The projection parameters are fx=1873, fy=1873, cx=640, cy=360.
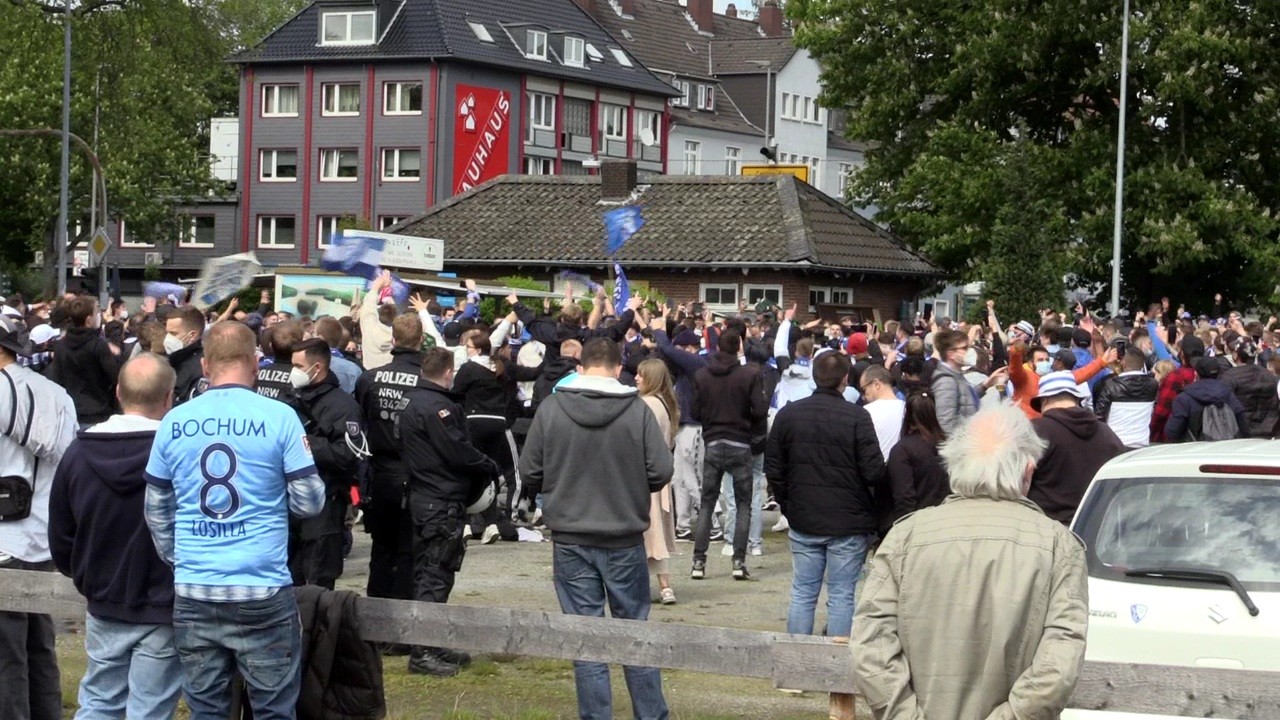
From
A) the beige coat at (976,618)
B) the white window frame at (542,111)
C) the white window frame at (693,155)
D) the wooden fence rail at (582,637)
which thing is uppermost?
the white window frame at (542,111)

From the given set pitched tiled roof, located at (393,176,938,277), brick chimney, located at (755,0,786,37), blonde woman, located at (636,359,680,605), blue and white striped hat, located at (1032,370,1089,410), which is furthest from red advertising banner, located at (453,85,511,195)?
blue and white striped hat, located at (1032,370,1089,410)

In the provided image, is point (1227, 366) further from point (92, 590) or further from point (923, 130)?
point (923, 130)

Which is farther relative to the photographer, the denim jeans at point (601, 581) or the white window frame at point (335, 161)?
the white window frame at point (335, 161)

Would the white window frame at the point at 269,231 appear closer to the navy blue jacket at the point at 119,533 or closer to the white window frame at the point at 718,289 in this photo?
the white window frame at the point at 718,289

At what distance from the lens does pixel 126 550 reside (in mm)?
6898

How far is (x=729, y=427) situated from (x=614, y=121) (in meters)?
65.7

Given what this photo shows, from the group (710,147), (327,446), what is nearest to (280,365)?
(327,446)

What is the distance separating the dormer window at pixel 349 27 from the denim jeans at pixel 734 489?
198 ft

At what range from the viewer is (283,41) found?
74062 millimetres

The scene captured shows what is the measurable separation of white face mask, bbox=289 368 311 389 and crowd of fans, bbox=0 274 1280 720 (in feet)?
0.07

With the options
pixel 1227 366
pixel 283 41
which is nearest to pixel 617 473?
pixel 1227 366

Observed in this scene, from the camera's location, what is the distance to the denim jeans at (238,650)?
6.66m

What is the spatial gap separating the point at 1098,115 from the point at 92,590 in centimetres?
3981

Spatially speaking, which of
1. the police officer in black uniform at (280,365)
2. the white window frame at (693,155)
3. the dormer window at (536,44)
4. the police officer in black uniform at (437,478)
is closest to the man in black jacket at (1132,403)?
the police officer in black uniform at (437,478)
